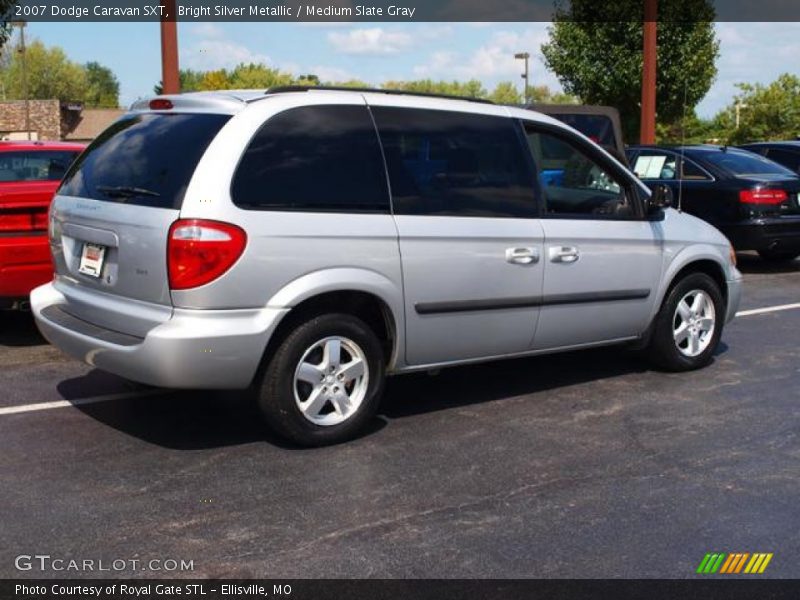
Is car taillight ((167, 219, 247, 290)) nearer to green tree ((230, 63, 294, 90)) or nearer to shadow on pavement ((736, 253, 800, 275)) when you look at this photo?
shadow on pavement ((736, 253, 800, 275))

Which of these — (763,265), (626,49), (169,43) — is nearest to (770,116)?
(626,49)

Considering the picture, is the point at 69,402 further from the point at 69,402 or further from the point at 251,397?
the point at 251,397

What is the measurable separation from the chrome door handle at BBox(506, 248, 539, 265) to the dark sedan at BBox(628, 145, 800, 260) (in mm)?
5852

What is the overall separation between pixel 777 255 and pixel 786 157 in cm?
278

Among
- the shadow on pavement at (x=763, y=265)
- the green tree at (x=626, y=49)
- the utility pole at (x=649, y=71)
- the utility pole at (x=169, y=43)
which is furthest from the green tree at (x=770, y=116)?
the utility pole at (x=169, y=43)

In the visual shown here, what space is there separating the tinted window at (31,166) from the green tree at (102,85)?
98.9 m

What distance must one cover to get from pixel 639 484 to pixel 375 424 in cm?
153

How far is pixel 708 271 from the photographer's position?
6703 mm

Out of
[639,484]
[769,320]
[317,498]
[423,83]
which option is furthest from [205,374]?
[423,83]

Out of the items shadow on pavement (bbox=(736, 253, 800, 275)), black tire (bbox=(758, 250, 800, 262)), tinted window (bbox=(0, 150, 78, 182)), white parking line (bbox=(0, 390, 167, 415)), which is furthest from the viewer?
shadow on pavement (bbox=(736, 253, 800, 275))

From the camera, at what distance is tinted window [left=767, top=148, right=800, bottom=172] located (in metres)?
14.2

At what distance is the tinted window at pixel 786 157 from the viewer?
46.6ft

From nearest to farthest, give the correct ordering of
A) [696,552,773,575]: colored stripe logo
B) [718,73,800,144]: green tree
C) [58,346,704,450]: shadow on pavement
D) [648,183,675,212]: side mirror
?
[696,552,773,575]: colored stripe logo < [58,346,704,450]: shadow on pavement < [648,183,675,212]: side mirror < [718,73,800,144]: green tree
